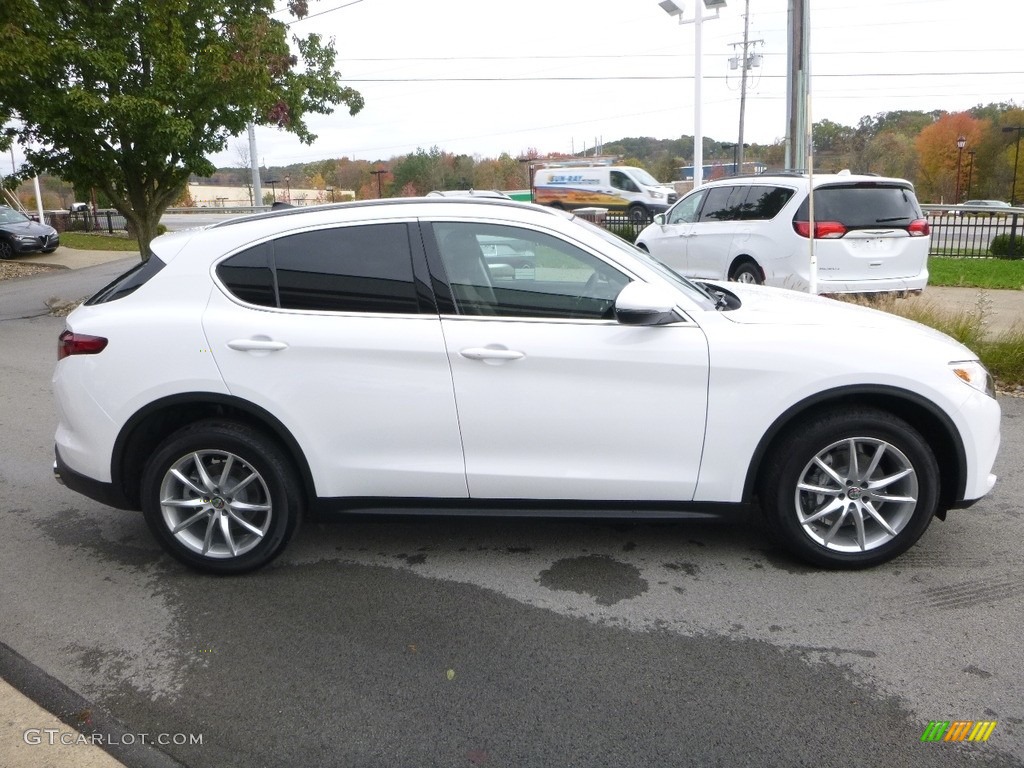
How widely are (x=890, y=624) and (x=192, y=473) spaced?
125 inches

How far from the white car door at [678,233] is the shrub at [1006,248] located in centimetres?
1135

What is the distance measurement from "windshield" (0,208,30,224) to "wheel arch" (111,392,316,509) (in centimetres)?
2522

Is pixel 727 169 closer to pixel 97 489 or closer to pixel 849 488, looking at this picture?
pixel 849 488

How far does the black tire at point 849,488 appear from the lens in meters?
3.96

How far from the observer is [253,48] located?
492 inches

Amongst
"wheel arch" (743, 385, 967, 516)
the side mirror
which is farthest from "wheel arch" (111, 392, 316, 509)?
"wheel arch" (743, 385, 967, 516)

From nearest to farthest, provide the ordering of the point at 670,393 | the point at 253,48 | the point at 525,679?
the point at 525,679 → the point at 670,393 → the point at 253,48

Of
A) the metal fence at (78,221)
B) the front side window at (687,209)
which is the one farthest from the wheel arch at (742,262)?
the metal fence at (78,221)

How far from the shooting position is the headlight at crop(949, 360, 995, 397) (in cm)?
399

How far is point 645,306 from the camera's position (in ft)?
12.5

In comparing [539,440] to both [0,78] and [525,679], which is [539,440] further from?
[0,78]

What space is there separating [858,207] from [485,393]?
786cm

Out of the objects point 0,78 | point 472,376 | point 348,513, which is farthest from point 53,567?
point 0,78

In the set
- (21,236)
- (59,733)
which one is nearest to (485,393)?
(59,733)
